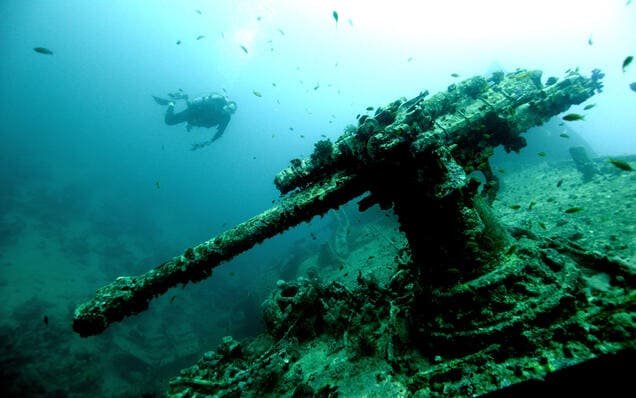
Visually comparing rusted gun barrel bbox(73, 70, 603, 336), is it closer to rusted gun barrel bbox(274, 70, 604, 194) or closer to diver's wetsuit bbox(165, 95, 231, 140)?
rusted gun barrel bbox(274, 70, 604, 194)

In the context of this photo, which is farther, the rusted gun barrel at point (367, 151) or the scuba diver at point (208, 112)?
the scuba diver at point (208, 112)

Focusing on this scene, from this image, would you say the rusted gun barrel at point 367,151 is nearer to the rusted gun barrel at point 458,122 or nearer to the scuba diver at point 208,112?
the rusted gun barrel at point 458,122

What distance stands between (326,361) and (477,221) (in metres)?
2.42

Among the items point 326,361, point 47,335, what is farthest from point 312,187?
point 47,335

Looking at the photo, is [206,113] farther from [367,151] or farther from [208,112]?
[367,151]

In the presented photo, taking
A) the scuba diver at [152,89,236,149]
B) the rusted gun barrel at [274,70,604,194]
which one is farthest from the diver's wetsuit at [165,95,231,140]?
the rusted gun barrel at [274,70,604,194]

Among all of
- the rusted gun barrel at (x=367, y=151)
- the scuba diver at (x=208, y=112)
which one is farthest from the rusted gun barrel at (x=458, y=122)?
the scuba diver at (x=208, y=112)

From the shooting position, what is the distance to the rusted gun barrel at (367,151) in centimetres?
329

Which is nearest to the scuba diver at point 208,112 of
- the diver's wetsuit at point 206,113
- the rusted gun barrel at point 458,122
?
the diver's wetsuit at point 206,113

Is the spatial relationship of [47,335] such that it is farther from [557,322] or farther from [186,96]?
[557,322]

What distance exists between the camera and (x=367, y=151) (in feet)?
11.3

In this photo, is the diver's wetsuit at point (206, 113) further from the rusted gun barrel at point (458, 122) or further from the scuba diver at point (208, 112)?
the rusted gun barrel at point (458, 122)

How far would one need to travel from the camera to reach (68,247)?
27.3 m

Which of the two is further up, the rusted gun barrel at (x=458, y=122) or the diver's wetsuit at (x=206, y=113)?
the diver's wetsuit at (x=206, y=113)
